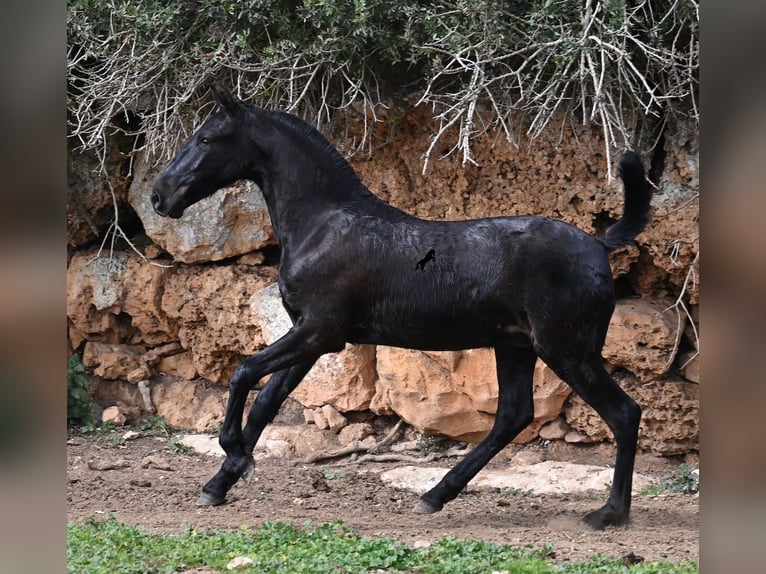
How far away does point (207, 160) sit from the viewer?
543 cm

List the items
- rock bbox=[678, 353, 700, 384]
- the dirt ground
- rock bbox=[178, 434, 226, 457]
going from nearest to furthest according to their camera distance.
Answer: the dirt ground
rock bbox=[678, 353, 700, 384]
rock bbox=[178, 434, 226, 457]

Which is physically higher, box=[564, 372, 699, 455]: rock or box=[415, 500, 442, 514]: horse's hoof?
box=[564, 372, 699, 455]: rock

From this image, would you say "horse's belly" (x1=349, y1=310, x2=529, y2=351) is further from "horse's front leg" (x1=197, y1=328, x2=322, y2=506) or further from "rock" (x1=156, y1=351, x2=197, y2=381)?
"rock" (x1=156, y1=351, x2=197, y2=381)

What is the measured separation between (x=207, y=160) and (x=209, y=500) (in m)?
2.13

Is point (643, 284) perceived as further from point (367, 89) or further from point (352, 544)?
point (352, 544)

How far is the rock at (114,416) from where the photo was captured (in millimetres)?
8508

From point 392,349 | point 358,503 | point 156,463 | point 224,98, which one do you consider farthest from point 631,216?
point 156,463

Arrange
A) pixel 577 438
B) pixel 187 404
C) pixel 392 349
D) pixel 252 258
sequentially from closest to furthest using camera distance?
pixel 577 438
pixel 392 349
pixel 252 258
pixel 187 404

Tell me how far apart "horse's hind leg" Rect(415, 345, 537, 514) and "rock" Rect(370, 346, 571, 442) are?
5.81ft

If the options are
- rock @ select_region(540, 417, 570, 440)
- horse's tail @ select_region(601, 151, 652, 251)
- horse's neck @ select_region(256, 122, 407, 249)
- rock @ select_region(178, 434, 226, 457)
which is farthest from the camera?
Answer: rock @ select_region(178, 434, 226, 457)

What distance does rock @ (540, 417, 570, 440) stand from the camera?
7602mm

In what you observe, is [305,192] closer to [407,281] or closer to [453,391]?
[407,281]

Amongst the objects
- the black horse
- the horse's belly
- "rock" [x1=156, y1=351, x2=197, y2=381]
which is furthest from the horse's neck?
"rock" [x1=156, y1=351, x2=197, y2=381]
